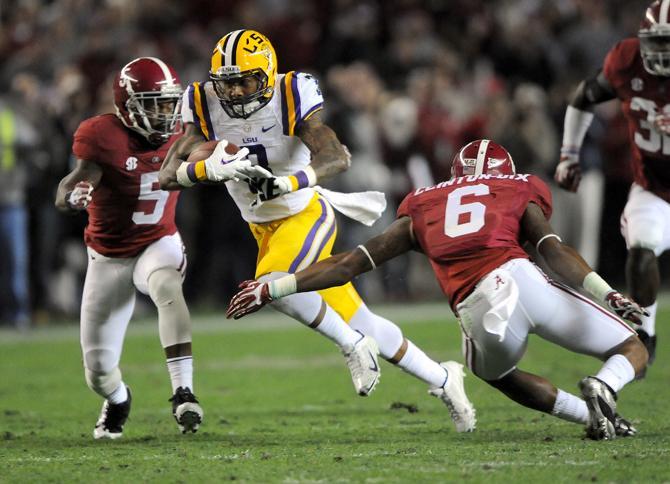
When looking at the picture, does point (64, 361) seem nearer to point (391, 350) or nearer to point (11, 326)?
point (11, 326)

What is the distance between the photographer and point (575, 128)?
6.98 m

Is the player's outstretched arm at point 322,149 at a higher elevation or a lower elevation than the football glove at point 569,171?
higher

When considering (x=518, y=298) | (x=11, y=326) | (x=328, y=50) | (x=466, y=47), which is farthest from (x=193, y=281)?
(x=518, y=298)

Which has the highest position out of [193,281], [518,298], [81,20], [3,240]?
[81,20]

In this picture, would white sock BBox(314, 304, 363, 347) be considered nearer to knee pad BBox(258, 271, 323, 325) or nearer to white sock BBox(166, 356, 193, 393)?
knee pad BBox(258, 271, 323, 325)

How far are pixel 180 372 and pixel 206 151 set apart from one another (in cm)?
106

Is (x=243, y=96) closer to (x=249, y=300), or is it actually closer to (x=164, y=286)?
(x=164, y=286)

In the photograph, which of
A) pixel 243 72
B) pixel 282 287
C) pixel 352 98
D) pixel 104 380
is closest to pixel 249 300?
pixel 282 287

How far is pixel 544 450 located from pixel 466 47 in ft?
28.6

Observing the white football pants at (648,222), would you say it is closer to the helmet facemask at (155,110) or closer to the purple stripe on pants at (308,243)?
the purple stripe on pants at (308,243)

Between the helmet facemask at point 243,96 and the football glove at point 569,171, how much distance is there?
197cm

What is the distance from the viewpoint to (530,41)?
1250 centimetres

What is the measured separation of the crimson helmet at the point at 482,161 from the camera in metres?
5.37

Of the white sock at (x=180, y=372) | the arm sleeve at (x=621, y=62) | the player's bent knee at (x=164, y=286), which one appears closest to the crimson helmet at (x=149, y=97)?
the player's bent knee at (x=164, y=286)
